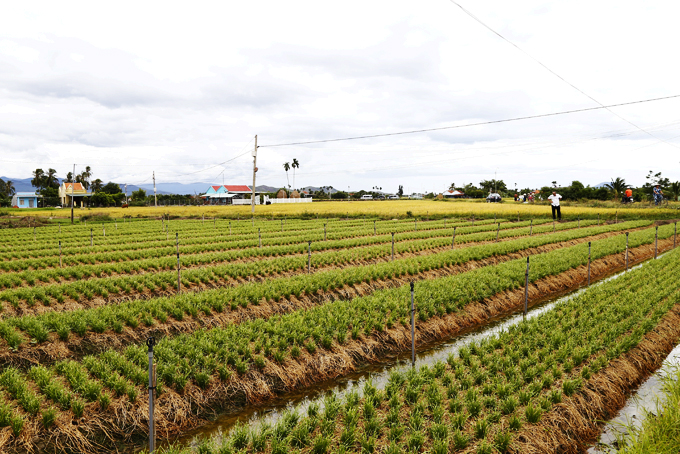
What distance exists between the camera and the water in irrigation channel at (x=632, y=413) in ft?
21.1

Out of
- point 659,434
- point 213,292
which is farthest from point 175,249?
point 659,434

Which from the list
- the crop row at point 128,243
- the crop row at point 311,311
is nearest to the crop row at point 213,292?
the crop row at point 311,311

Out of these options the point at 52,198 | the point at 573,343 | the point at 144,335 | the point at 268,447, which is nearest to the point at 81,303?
the point at 144,335

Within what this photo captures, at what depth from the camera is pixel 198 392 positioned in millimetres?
7449

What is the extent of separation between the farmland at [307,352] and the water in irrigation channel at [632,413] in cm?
35

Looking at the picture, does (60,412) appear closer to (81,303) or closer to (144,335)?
(144,335)

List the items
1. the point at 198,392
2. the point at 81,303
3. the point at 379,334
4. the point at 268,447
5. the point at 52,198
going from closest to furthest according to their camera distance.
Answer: the point at 268,447, the point at 198,392, the point at 379,334, the point at 81,303, the point at 52,198

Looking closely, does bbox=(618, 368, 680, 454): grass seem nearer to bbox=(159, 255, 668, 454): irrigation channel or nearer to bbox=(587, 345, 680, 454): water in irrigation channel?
bbox=(587, 345, 680, 454): water in irrigation channel

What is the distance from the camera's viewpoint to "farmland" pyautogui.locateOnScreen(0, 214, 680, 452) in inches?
242

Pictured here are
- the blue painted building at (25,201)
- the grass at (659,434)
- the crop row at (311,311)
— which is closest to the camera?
the grass at (659,434)

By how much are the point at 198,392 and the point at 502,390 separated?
5.52 metres

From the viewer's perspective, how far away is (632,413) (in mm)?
7324

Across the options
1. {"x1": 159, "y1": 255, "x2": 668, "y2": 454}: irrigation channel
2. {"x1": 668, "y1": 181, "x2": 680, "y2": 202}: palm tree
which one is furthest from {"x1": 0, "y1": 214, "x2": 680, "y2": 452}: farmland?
{"x1": 668, "y1": 181, "x2": 680, "y2": 202}: palm tree

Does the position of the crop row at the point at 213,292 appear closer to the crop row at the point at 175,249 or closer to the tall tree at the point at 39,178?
the crop row at the point at 175,249
